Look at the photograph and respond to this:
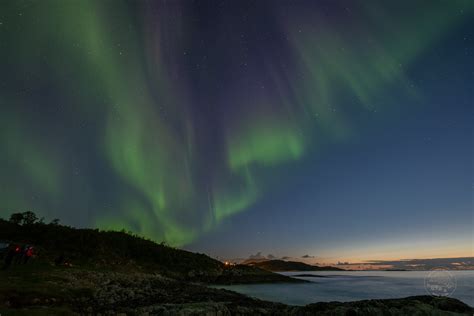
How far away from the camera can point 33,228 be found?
87.1 meters

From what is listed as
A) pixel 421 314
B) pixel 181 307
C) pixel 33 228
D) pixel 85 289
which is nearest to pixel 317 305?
pixel 421 314

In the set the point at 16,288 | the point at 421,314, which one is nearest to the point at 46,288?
the point at 16,288

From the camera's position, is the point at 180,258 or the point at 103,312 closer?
the point at 103,312

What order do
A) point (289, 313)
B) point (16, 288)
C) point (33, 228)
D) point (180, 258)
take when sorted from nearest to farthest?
point (289, 313)
point (16, 288)
point (33, 228)
point (180, 258)

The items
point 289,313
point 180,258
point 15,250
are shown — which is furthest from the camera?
point 180,258

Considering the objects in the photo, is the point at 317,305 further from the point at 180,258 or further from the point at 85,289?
the point at 180,258

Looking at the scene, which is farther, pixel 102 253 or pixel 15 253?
pixel 102 253

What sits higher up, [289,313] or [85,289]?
[85,289]

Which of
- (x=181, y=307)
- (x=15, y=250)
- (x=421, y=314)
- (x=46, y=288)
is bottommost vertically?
(x=421, y=314)

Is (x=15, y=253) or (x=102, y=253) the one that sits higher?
(x=102, y=253)

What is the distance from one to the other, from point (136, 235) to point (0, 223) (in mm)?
54180

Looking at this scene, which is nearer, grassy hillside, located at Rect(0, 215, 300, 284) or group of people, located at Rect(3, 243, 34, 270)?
group of people, located at Rect(3, 243, 34, 270)

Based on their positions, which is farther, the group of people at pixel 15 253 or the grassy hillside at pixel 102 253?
the grassy hillside at pixel 102 253

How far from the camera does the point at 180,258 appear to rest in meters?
119
